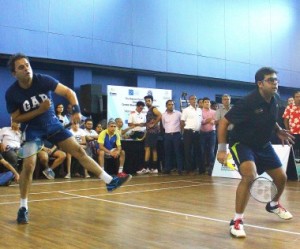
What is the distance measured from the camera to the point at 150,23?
14.5 m

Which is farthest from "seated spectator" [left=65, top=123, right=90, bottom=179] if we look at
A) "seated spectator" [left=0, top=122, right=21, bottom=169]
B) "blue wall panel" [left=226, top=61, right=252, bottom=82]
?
"blue wall panel" [left=226, top=61, right=252, bottom=82]

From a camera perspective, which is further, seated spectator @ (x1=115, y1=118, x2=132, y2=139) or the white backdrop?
the white backdrop

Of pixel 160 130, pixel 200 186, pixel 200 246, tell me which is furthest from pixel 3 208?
pixel 160 130

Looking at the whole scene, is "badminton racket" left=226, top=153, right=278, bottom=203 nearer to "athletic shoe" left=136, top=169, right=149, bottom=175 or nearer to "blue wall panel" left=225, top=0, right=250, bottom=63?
"athletic shoe" left=136, top=169, right=149, bottom=175

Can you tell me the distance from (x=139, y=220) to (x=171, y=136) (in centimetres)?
654

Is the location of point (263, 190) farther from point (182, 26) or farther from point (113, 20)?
point (182, 26)

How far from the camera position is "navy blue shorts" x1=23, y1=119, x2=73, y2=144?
14.8ft

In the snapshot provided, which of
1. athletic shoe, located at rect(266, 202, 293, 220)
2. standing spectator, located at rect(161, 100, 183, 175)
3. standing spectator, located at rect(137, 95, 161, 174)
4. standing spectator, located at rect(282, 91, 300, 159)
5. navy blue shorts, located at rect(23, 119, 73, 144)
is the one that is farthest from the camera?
standing spectator, located at rect(137, 95, 161, 174)

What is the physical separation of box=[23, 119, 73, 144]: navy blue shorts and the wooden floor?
2.99 feet

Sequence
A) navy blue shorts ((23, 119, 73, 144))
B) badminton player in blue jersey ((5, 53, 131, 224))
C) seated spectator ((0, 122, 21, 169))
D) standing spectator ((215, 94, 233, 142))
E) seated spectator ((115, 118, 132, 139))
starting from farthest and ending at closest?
seated spectator ((115, 118, 132, 139)) < standing spectator ((215, 94, 233, 142)) < seated spectator ((0, 122, 21, 169)) < navy blue shorts ((23, 119, 73, 144)) < badminton player in blue jersey ((5, 53, 131, 224))

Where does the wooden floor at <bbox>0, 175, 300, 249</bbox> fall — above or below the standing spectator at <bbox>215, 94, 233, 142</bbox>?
below

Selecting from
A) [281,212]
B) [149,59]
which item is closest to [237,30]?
[149,59]

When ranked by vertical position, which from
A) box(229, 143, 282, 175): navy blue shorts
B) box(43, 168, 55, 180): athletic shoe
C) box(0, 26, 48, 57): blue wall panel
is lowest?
box(43, 168, 55, 180): athletic shoe

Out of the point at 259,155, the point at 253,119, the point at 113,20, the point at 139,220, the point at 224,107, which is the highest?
the point at 113,20
